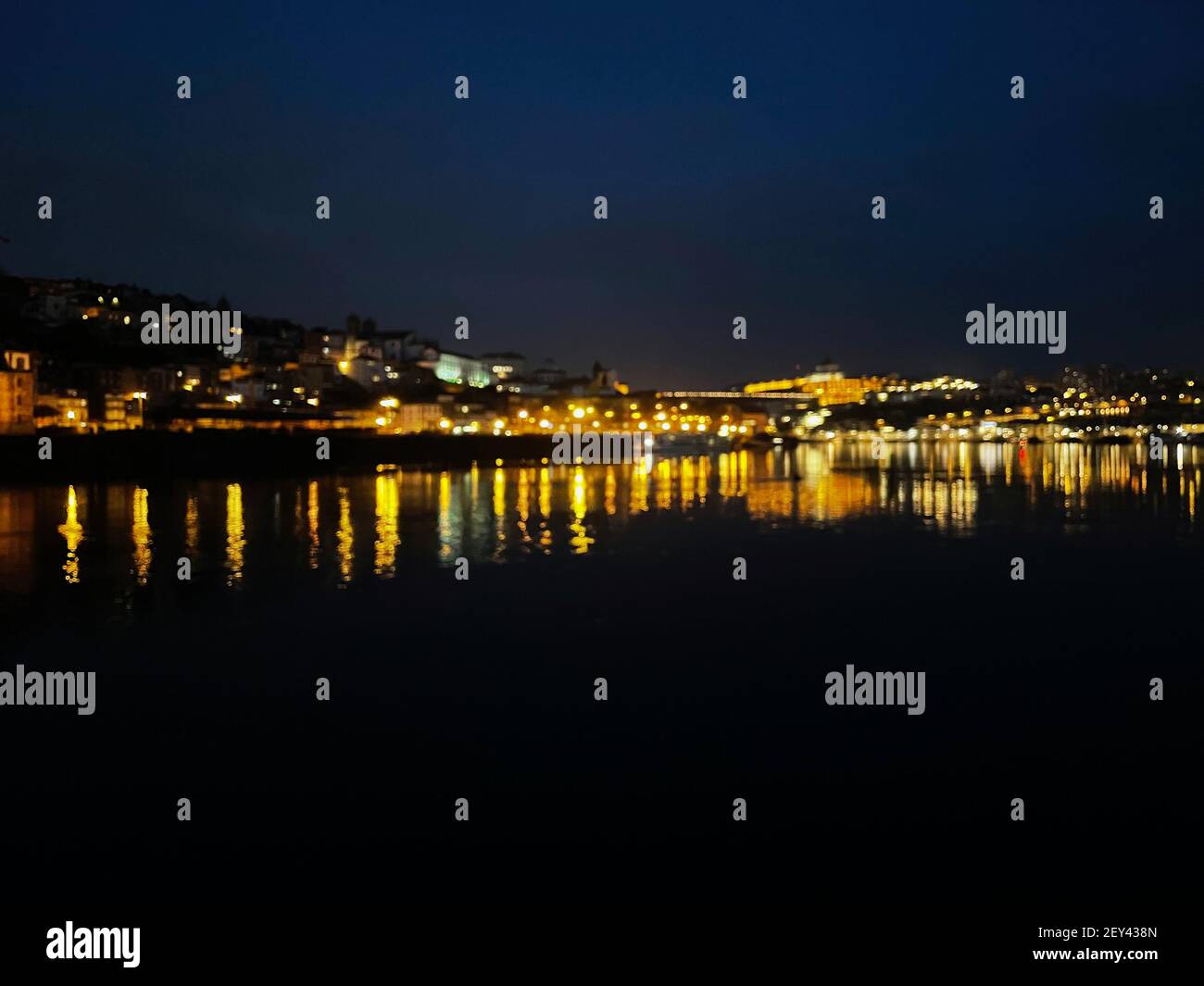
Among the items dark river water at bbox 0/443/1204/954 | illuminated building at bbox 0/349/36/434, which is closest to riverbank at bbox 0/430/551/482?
illuminated building at bbox 0/349/36/434

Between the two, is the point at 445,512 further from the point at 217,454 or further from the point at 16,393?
the point at 16,393

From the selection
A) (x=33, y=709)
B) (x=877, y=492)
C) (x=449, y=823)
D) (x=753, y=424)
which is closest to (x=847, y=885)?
(x=449, y=823)

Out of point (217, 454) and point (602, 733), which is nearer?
point (602, 733)

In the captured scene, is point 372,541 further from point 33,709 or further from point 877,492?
point 877,492

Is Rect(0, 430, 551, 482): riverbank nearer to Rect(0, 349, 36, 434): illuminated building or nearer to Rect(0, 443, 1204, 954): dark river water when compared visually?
Rect(0, 349, 36, 434): illuminated building

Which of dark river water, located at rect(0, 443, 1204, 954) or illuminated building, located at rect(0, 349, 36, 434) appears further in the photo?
illuminated building, located at rect(0, 349, 36, 434)

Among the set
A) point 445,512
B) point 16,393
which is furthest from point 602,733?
point 16,393

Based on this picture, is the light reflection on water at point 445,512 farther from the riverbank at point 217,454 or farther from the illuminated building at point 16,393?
the illuminated building at point 16,393

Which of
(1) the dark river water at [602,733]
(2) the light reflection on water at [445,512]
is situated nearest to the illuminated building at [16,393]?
(2) the light reflection on water at [445,512]

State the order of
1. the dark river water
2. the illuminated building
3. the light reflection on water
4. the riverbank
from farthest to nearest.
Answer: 1. the illuminated building
2. the riverbank
3. the light reflection on water
4. the dark river water
